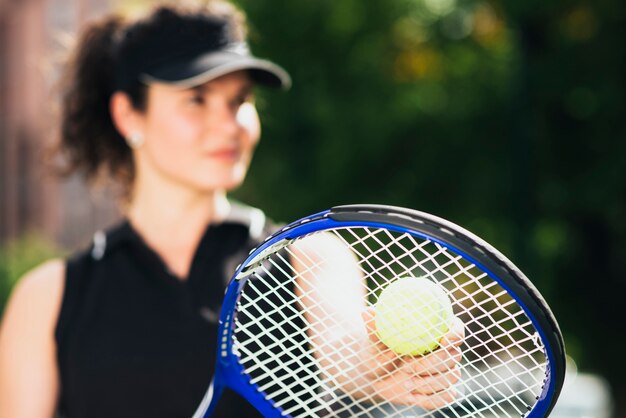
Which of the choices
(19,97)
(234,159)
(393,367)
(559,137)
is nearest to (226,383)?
(393,367)

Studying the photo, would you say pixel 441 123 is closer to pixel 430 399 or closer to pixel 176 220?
pixel 176 220

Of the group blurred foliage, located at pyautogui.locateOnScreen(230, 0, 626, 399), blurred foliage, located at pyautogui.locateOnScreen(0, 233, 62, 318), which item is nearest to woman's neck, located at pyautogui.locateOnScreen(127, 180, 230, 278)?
blurred foliage, located at pyautogui.locateOnScreen(230, 0, 626, 399)

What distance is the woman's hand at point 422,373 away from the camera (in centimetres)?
146

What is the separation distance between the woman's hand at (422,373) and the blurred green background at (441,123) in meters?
4.41

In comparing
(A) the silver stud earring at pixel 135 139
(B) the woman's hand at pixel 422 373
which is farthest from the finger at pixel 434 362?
(A) the silver stud earring at pixel 135 139

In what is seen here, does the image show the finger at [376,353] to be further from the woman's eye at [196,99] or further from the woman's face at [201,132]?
the woman's eye at [196,99]

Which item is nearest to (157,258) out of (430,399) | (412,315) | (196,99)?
(196,99)

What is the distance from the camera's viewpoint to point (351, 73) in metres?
6.20

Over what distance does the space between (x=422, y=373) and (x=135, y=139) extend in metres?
1.00

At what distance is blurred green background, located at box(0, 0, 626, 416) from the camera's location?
19.3 ft

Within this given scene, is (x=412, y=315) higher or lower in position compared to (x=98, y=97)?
higher

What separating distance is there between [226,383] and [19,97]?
59.9 feet

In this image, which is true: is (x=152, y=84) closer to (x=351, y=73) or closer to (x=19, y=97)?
(x=351, y=73)

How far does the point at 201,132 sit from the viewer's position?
1.99 m
